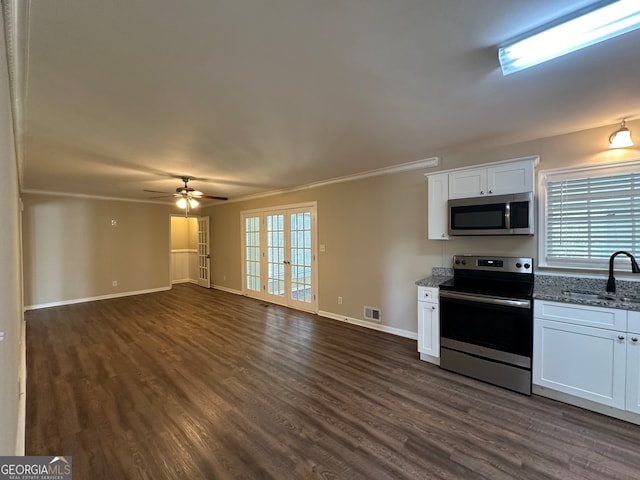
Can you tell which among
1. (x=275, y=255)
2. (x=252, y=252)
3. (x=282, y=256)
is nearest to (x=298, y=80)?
(x=282, y=256)

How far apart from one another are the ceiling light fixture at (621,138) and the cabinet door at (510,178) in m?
0.58

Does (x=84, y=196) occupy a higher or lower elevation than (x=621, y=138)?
higher

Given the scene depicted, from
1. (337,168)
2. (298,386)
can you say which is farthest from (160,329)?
(337,168)

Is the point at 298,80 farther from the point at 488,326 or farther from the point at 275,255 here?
the point at 275,255

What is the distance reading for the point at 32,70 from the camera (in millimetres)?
1643

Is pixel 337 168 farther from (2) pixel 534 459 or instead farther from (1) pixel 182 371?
(2) pixel 534 459

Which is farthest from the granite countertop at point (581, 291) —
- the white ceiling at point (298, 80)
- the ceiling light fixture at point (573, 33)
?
the ceiling light fixture at point (573, 33)

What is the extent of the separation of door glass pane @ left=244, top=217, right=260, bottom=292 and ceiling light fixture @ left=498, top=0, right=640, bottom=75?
5.42 metres

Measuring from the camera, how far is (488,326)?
275 cm

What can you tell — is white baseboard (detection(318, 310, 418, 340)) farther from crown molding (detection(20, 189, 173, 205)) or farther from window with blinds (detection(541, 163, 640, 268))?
crown molding (detection(20, 189, 173, 205))

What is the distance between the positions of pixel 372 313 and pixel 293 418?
2.35 metres

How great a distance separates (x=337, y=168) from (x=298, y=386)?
9.34 feet

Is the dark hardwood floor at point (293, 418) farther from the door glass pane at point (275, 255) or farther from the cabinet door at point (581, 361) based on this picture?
the door glass pane at point (275, 255)
